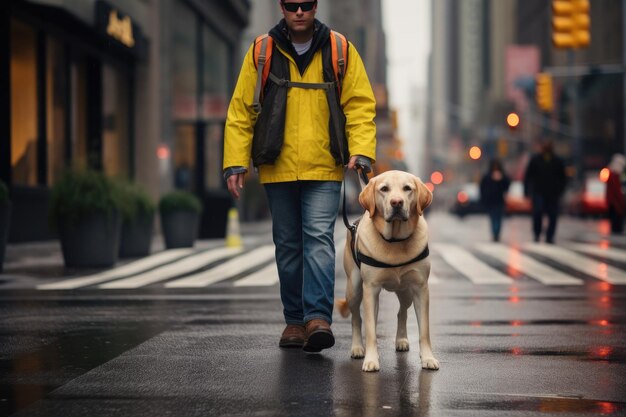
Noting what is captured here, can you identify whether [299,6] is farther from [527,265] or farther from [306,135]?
[527,265]

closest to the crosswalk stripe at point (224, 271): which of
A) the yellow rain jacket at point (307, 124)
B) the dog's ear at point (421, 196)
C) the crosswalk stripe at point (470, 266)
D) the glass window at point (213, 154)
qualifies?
the crosswalk stripe at point (470, 266)

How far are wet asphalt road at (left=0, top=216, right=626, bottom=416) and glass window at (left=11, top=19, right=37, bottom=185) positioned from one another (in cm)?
1111

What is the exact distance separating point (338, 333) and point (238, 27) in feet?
119

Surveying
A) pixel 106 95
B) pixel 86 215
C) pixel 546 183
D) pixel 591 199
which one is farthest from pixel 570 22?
pixel 591 199

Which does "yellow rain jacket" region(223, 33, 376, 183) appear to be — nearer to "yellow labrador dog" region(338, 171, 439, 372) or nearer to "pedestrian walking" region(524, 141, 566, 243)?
"yellow labrador dog" region(338, 171, 439, 372)

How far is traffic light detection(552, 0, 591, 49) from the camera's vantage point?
18859mm

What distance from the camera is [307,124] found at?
6566 mm

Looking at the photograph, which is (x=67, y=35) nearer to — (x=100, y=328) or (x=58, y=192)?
(x=58, y=192)

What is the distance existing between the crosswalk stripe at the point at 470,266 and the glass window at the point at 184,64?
13616mm

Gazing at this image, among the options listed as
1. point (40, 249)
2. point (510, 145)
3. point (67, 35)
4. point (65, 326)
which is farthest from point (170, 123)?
point (510, 145)

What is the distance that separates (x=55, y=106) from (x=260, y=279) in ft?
38.0

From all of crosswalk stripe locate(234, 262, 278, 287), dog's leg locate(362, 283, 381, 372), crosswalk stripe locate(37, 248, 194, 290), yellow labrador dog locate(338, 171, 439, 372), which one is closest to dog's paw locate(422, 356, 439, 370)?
yellow labrador dog locate(338, 171, 439, 372)

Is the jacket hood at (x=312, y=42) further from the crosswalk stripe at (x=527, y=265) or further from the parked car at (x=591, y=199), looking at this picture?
the parked car at (x=591, y=199)

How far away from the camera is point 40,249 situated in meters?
Answer: 19.0
